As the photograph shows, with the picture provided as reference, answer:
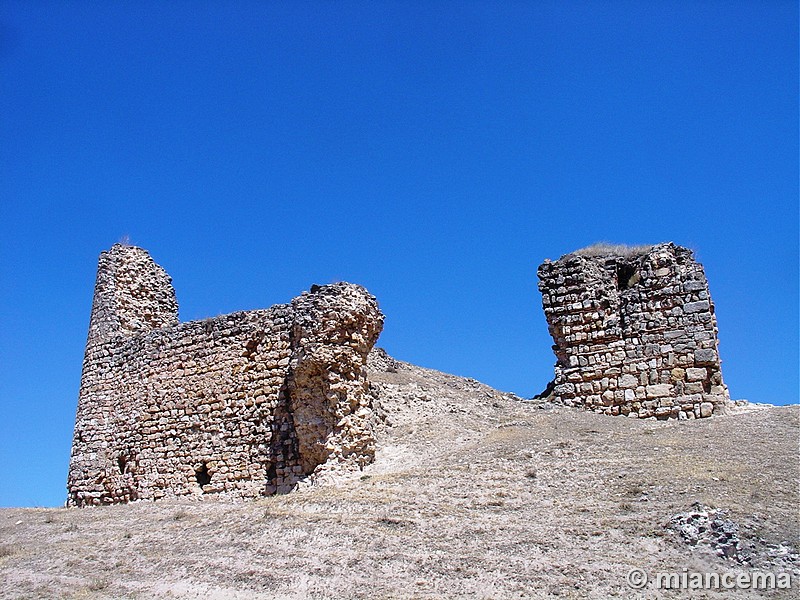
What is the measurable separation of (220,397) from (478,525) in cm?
756

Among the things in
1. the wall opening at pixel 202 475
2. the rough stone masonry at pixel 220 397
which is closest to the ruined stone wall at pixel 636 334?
the rough stone masonry at pixel 220 397

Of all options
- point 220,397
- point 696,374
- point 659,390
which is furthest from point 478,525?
point 220,397

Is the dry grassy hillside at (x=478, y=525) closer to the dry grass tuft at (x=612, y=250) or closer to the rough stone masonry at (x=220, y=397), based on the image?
the rough stone masonry at (x=220, y=397)

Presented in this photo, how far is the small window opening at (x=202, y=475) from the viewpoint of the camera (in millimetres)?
14795

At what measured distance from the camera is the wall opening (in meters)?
14.8

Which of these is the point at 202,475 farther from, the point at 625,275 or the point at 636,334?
the point at 625,275

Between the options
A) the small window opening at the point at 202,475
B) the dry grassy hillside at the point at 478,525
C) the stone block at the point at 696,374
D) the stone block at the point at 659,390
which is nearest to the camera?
the dry grassy hillside at the point at 478,525

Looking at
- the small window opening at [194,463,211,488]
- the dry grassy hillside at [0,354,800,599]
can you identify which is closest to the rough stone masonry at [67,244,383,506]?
the small window opening at [194,463,211,488]

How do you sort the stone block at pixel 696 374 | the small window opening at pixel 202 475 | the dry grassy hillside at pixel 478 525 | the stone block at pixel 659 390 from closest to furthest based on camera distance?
the dry grassy hillside at pixel 478 525 < the stone block at pixel 696 374 < the stone block at pixel 659 390 < the small window opening at pixel 202 475

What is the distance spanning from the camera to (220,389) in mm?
15164

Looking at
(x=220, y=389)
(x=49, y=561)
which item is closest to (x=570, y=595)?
(x=49, y=561)

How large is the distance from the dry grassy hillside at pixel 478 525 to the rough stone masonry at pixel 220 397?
1.00 meters

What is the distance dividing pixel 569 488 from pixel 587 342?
191 inches

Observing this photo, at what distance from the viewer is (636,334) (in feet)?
46.7
